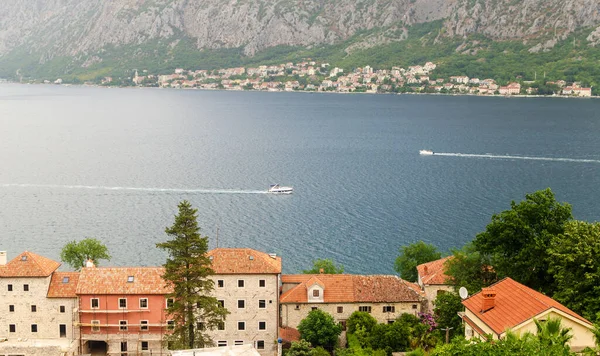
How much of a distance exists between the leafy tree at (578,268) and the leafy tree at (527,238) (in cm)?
210

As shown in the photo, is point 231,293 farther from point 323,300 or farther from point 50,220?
point 50,220

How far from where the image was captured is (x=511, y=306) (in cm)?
2842

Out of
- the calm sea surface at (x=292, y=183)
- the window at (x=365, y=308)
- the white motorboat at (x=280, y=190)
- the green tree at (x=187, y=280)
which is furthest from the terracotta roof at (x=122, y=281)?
the white motorboat at (x=280, y=190)

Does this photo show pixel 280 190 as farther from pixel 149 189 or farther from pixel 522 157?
pixel 522 157

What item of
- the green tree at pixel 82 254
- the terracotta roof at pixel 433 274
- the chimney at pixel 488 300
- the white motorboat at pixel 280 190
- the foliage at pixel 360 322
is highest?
the white motorboat at pixel 280 190

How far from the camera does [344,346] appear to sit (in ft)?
130

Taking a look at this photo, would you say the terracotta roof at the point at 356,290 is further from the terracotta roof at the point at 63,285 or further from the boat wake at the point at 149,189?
the boat wake at the point at 149,189

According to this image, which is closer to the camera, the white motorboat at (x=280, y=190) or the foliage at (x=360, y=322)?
the foliage at (x=360, y=322)

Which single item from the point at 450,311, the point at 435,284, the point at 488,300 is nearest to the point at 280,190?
the point at 435,284

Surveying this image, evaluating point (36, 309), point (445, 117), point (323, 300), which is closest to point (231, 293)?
point (323, 300)

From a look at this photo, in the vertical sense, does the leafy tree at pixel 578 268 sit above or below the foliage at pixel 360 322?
above

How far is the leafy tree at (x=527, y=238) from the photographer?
120 feet

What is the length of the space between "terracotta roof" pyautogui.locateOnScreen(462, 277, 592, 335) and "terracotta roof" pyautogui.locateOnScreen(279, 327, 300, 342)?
41.5 feet

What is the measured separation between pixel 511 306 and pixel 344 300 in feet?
46.0
